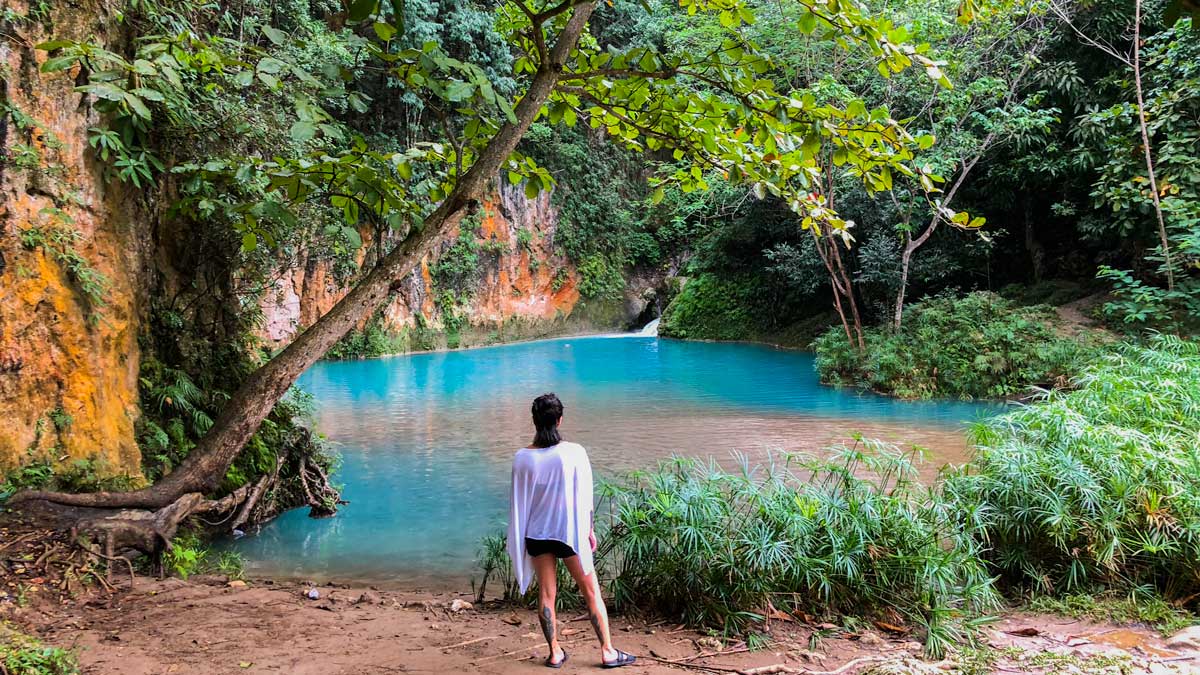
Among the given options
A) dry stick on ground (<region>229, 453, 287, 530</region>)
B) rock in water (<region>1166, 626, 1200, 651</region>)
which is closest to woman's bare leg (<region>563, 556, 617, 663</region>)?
rock in water (<region>1166, 626, 1200, 651</region>)

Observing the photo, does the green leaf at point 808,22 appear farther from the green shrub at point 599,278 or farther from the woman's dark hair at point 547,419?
the green shrub at point 599,278

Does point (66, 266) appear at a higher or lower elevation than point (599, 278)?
lower

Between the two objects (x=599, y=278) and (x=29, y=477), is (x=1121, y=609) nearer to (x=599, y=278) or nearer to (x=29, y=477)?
(x=29, y=477)

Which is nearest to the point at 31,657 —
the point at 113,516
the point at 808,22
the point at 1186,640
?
the point at 113,516

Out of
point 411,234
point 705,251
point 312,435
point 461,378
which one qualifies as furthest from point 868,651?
point 705,251

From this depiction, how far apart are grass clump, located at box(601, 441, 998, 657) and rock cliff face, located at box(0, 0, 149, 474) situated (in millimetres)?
3164

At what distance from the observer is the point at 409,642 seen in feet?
10.5

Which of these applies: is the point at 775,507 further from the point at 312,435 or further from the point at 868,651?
the point at 312,435

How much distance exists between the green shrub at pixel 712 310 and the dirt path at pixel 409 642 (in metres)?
21.2

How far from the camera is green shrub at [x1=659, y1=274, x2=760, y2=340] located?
24.6m

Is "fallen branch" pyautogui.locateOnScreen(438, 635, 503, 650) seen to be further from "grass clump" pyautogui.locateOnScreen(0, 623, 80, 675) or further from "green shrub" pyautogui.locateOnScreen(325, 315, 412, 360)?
"green shrub" pyautogui.locateOnScreen(325, 315, 412, 360)

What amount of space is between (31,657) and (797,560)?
303 cm

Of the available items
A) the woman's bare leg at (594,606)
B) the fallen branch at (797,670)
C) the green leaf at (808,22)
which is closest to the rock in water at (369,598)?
the woman's bare leg at (594,606)

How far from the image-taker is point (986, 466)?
4.43 metres
